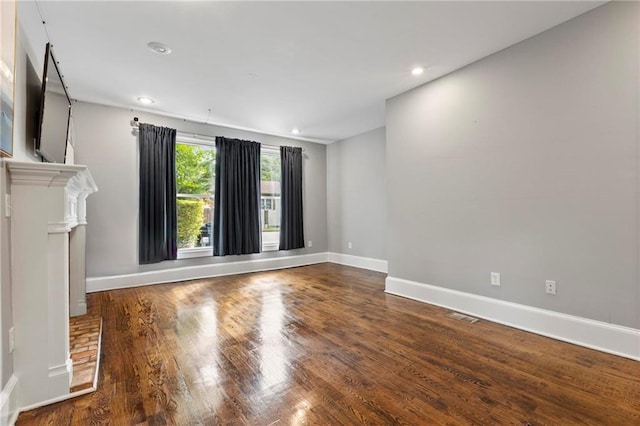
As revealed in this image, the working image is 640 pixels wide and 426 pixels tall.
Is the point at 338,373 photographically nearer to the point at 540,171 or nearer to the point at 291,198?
the point at 540,171

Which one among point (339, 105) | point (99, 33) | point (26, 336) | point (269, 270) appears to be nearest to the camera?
point (26, 336)

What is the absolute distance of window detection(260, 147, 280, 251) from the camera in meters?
5.96

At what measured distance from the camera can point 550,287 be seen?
258 cm

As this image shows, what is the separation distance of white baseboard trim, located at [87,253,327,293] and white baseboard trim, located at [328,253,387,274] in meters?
0.32

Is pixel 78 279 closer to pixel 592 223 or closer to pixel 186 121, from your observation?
pixel 186 121

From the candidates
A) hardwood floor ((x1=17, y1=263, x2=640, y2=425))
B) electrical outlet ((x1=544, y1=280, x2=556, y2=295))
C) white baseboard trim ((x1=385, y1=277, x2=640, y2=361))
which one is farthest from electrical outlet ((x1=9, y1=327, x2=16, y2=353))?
electrical outlet ((x1=544, y1=280, x2=556, y2=295))

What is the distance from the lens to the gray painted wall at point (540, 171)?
7.33ft

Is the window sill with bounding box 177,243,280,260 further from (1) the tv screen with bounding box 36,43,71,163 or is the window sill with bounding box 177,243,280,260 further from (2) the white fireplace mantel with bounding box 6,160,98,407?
(2) the white fireplace mantel with bounding box 6,160,98,407

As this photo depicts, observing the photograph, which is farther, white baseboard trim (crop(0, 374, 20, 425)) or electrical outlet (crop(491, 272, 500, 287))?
electrical outlet (crop(491, 272, 500, 287))

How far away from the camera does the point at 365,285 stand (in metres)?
4.45

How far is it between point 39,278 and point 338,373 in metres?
1.91

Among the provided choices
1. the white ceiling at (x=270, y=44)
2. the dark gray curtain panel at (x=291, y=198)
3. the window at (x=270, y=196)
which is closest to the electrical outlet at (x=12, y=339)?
the white ceiling at (x=270, y=44)

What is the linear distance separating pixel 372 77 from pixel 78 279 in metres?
3.98

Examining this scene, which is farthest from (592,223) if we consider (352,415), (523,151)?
(352,415)
